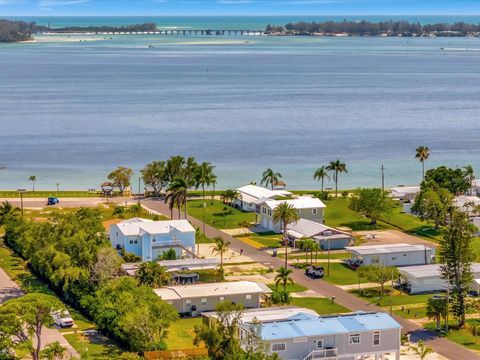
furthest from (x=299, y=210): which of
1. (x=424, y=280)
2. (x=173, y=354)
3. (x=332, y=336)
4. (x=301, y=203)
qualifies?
(x=173, y=354)

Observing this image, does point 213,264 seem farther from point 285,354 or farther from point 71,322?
point 285,354

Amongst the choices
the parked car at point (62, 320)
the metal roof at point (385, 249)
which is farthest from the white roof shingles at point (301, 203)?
the parked car at point (62, 320)

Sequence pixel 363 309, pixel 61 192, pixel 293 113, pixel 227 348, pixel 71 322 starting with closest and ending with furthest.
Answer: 1. pixel 227 348
2. pixel 71 322
3. pixel 363 309
4. pixel 61 192
5. pixel 293 113

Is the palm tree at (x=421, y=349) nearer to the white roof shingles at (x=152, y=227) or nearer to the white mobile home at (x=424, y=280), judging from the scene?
the white mobile home at (x=424, y=280)

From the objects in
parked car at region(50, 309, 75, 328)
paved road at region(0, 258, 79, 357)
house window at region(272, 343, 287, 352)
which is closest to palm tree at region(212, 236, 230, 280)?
paved road at region(0, 258, 79, 357)

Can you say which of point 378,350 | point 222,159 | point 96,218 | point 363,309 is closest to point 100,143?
point 222,159

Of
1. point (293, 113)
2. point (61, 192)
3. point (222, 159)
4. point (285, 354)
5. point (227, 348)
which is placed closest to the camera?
point (227, 348)

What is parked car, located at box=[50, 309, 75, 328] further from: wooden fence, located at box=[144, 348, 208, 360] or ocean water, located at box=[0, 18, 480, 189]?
ocean water, located at box=[0, 18, 480, 189]
